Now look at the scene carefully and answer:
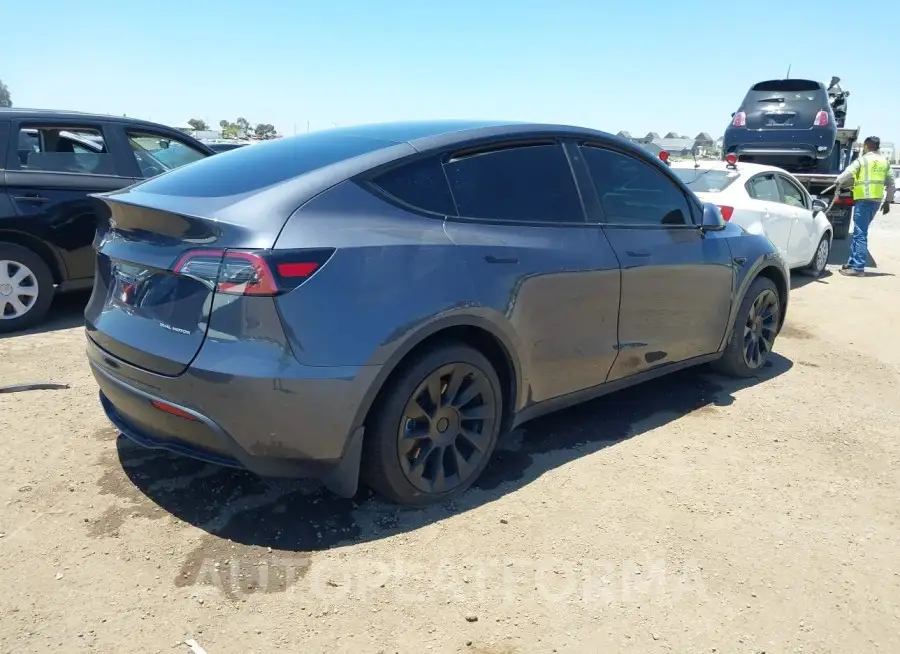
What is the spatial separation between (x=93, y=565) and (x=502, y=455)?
197 cm

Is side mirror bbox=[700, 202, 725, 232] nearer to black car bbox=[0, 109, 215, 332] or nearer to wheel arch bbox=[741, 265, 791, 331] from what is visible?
wheel arch bbox=[741, 265, 791, 331]

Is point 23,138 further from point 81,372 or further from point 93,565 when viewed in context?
point 93,565

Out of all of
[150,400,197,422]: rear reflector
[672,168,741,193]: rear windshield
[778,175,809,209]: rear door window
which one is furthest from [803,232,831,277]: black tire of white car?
[150,400,197,422]: rear reflector

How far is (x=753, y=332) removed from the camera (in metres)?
5.15

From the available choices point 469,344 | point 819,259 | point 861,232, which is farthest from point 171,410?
point 861,232

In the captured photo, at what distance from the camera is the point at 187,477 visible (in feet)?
11.2

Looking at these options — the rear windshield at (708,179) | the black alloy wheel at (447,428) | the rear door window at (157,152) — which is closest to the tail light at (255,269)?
the black alloy wheel at (447,428)

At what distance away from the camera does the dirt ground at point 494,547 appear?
249 cm

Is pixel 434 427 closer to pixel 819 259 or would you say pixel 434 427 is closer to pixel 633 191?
pixel 633 191

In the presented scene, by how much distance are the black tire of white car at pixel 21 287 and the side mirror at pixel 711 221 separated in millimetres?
4903

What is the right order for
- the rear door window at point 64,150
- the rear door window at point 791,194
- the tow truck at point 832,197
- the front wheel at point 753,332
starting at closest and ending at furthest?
the front wheel at point 753,332
the rear door window at point 64,150
the rear door window at point 791,194
the tow truck at point 832,197

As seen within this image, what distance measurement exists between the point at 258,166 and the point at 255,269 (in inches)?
30.1

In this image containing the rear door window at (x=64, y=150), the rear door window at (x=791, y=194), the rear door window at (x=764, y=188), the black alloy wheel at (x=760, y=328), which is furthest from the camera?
the rear door window at (x=791, y=194)

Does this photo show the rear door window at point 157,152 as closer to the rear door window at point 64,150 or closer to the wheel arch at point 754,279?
the rear door window at point 64,150
